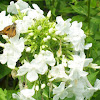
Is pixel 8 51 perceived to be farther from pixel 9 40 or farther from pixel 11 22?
pixel 11 22

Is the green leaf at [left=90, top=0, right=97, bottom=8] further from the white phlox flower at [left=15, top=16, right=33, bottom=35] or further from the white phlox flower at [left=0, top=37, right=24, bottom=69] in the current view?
the white phlox flower at [left=0, top=37, right=24, bottom=69]

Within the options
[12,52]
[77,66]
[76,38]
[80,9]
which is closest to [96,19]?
[80,9]

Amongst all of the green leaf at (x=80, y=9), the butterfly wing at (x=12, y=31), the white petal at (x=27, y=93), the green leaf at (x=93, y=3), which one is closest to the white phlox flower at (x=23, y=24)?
the butterfly wing at (x=12, y=31)

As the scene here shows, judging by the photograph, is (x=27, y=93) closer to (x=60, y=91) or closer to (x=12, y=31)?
(x=60, y=91)

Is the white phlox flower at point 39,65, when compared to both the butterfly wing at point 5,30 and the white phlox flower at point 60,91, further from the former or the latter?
the butterfly wing at point 5,30

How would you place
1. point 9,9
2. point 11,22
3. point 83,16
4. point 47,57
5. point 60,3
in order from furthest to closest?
point 60,3 < point 83,16 < point 9,9 < point 11,22 < point 47,57

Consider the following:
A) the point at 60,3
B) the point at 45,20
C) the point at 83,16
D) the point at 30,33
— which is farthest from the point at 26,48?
the point at 60,3
